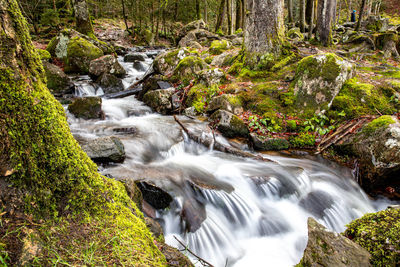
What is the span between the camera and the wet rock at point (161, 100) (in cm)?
862

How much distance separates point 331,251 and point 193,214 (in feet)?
7.37

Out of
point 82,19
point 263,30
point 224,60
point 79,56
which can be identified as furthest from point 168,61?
point 82,19

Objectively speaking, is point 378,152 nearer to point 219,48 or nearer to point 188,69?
point 188,69

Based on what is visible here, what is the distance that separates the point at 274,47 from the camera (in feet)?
28.4

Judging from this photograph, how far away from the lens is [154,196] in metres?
3.97

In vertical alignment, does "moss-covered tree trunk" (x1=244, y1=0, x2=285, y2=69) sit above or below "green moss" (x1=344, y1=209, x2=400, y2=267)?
above

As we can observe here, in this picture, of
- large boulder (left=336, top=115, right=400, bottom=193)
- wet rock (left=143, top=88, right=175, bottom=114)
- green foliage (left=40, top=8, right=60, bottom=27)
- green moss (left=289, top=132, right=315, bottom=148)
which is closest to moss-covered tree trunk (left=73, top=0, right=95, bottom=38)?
green foliage (left=40, top=8, right=60, bottom=27)

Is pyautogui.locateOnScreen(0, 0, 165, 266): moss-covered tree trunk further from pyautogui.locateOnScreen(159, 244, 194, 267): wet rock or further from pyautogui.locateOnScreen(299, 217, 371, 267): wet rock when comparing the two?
pyautogui.locateOnScreen(299, 217, 371, 267): wet rock

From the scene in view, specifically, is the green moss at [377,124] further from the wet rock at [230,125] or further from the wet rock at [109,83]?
the wet rock at [109,83]

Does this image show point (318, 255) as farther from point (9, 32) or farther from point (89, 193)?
point (9, 32)

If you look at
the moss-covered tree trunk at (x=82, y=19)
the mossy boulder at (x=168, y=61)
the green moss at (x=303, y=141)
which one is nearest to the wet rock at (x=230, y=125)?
the green moss at (x=303, y=141)

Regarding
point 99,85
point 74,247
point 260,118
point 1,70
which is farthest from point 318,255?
point 99,85

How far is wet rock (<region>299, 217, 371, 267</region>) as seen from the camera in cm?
226

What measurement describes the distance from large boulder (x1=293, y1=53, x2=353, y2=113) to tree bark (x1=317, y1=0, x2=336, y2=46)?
690 cm
